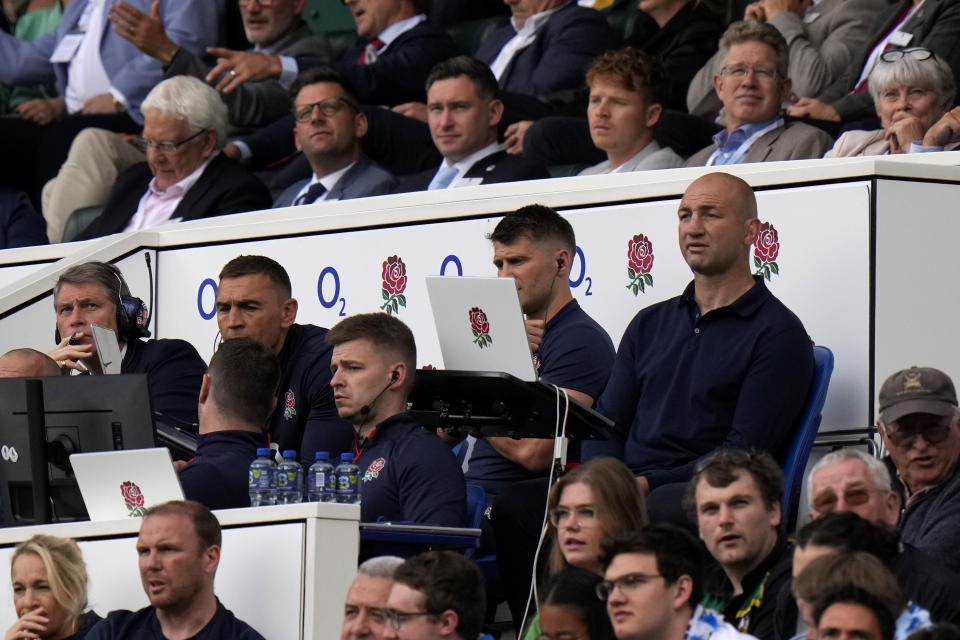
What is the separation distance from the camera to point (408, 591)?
5.07 m

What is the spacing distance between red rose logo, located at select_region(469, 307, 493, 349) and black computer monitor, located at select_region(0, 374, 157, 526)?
38.0 inches

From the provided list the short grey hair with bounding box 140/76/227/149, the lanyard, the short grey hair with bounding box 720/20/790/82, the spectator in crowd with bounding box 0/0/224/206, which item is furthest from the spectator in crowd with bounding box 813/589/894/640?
the spectator in crowd with bounding box 0/0/224/206

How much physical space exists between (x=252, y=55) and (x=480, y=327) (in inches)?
181

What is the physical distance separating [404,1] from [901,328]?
4.46 m

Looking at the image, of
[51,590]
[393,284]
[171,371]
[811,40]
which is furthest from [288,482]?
[811,40]

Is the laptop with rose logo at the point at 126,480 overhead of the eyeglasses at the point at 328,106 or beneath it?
beneath

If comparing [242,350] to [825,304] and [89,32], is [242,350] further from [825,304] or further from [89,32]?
[89,32]

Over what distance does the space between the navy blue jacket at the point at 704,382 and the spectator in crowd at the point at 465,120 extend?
2.20 meters

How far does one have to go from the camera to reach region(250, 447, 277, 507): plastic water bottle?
→ 19.3 ft

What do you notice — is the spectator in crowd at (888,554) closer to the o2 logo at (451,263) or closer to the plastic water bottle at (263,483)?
the plastic water bottle at (263,483)

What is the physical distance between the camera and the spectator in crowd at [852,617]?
4219 mm

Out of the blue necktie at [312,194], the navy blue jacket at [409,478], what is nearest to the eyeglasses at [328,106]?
the blue necktie at [312,194]

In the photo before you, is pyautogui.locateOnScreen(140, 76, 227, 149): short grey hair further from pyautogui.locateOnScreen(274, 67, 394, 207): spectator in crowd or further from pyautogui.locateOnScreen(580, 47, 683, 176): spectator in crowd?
pyautogui.locateOnScreen(580, 47, 683, 176): spectator in crowd

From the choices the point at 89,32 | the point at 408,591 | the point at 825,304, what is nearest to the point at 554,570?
the point at 408,591
